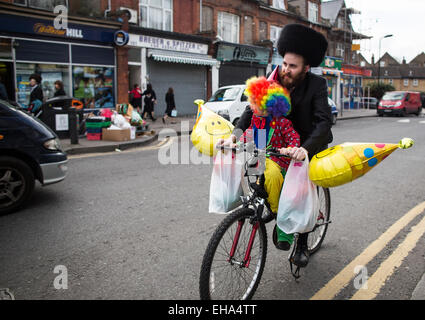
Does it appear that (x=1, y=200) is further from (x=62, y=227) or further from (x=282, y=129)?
(x=282, y=129)

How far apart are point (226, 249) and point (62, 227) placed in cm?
262

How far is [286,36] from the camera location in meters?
2.81

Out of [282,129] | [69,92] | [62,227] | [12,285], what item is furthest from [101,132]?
[282,129]

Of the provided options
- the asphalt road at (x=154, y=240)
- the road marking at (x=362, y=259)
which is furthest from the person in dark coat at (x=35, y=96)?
the road marking at (x=362, y=259)

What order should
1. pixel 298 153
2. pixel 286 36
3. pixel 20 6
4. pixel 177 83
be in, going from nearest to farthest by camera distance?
pixel 298 153 < pixel 286 36 < pixel 20 6 < pixel 177 83

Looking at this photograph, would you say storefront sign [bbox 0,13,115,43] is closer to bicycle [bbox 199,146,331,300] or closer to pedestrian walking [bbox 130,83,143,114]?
pedestrian walking [bbox 130,83,143,114]

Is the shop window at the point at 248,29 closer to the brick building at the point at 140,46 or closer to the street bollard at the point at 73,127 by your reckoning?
the brick building at the point at 140,46

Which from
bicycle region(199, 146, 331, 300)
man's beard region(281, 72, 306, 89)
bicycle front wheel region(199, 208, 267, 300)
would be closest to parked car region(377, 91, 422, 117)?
man's beard region(281, 72, 306, 89)

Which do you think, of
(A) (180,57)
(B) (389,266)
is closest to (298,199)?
(B) (389,266)

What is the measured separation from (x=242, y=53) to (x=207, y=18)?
3.40 meters

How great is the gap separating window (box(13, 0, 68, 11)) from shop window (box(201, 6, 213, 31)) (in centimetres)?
897

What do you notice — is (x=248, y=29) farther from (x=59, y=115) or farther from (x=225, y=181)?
(x=225, y=181)

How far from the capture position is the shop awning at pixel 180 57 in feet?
64.5

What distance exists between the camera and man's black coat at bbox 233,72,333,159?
2.77 metres
